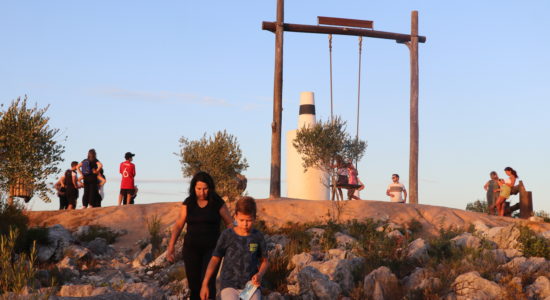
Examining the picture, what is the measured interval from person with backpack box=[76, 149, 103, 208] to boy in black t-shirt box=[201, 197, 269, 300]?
1478cm

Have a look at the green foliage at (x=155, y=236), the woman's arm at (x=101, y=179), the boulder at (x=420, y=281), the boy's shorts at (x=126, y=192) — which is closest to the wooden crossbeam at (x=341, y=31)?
the boy's shorts at (x=126, y=192)

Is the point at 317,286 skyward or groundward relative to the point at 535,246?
groundward

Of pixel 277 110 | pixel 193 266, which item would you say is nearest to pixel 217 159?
pixel 277 110

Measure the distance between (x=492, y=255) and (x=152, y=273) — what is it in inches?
270

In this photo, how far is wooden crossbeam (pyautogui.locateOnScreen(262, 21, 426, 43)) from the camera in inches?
988

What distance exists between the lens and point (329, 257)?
14414 millimetres

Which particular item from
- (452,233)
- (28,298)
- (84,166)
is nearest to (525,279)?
(452,233)

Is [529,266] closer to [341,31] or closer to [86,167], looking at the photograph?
[86,167]

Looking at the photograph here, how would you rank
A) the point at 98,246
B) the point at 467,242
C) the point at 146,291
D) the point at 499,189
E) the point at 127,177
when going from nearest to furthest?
the point at 146,291 < the point at 467,242 < the point at 98,246 < the point at 127,177 < the point at 499,189

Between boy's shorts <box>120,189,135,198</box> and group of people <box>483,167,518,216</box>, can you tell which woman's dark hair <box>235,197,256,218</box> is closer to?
boy's shorts <box>120,189,135,198</box>

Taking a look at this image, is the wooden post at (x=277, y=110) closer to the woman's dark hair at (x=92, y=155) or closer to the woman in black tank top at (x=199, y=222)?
the woman's dark hair at (x=92, y=155)

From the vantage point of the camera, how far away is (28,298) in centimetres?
746

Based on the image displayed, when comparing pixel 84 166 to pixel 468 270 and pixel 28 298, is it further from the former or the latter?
pixel 28 298

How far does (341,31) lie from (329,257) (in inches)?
526
